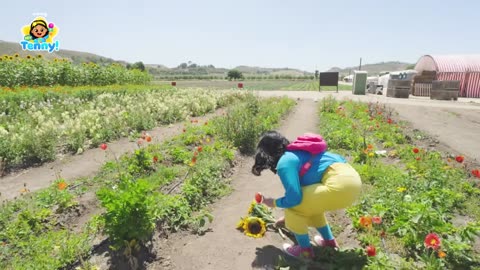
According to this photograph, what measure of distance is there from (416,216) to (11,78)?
14.2 meters

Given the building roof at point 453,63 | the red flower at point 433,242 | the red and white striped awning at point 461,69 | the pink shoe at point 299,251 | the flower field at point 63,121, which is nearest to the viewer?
the red flower at point 433,242

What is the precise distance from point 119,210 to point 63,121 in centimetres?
692

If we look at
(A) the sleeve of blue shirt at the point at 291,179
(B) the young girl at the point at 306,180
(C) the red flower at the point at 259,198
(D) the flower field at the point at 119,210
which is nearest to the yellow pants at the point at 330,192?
(B) the young girl at the point at 306,180

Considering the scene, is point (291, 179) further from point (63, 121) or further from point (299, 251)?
point (63, 121)

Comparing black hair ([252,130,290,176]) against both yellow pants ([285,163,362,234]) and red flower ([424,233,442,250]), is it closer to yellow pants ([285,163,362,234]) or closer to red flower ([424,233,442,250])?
yellow pants ([285,163,362,234])

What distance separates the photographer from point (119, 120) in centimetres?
801

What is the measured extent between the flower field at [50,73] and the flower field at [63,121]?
3.19m

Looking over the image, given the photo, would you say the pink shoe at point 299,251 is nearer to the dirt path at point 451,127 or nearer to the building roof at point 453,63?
the dirt path at point 451,127

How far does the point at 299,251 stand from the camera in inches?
118

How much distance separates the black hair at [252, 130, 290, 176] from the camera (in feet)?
9.82

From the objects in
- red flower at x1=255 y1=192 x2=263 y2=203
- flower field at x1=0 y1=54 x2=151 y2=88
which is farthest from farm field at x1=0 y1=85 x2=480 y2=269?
flower field at x1=0 y1=54 x2=151 y2=88

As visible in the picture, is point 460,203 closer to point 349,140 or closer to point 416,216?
point 416,216

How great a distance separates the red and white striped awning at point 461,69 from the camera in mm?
24094

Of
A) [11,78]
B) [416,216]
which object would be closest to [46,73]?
[11,78]
